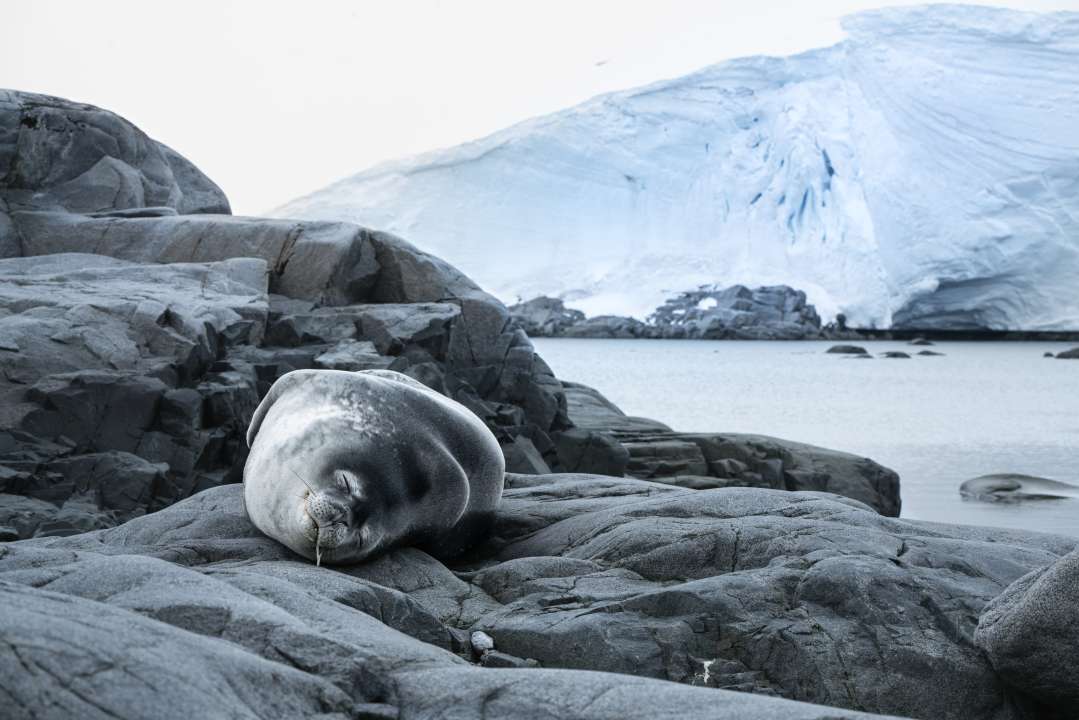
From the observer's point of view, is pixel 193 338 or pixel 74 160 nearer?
pixel 193 338

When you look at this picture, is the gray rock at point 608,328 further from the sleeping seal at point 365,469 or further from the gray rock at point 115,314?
the sleeping seal at point 365,469

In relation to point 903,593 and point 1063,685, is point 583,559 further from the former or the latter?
point 1063,685

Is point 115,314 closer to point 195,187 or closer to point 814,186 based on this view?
point 195,187

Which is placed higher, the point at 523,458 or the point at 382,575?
the point at 382,575

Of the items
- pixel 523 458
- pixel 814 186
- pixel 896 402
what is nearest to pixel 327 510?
pixel 523 458

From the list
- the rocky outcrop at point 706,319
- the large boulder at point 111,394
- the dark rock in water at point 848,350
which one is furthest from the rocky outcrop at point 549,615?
the dark rock in water at point 848,350

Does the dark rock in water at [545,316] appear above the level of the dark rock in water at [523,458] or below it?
below

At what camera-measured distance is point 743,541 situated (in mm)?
4254

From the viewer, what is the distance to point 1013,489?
13.9m

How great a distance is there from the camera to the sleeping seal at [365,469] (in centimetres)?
409

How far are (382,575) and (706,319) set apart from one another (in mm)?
47625

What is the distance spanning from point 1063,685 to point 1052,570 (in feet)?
1.04

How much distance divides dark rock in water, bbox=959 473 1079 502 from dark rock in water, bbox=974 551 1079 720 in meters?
10.8

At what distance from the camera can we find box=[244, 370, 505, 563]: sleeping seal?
4.09 meters
